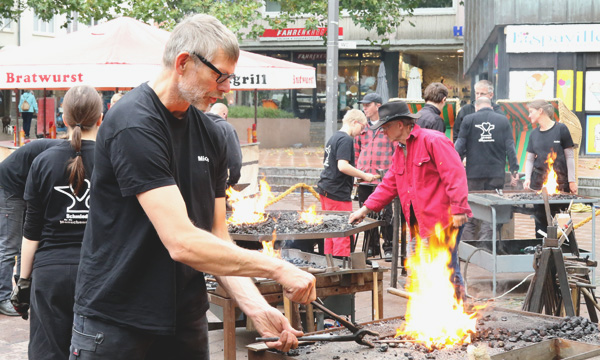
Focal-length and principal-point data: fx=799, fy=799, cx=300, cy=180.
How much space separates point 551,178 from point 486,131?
1.10 m

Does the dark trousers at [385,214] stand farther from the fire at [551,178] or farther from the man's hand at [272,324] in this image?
the man's hand at [272,324]

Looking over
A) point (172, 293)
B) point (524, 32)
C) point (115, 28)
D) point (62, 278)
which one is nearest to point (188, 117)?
point (172, 293)

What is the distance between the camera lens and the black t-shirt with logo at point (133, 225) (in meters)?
2.52

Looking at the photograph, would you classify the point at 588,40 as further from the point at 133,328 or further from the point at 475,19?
the point at 133,328

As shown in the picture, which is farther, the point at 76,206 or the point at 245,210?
the point at 245,210

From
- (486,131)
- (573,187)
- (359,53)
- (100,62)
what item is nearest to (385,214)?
(486,131)

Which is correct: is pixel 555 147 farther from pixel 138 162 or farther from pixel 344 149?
pixel 138 162

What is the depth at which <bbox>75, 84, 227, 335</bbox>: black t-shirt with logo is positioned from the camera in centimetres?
252

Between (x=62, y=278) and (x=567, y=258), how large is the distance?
4062 mm

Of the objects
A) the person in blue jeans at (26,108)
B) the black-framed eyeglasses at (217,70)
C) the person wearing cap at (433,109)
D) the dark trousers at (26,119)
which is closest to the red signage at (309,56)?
the person in blue jeans at (26,108)

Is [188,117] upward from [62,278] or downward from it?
upward

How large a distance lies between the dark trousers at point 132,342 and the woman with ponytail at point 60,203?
1341 mm

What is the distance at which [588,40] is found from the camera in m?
19.3

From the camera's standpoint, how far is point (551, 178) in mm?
9219
